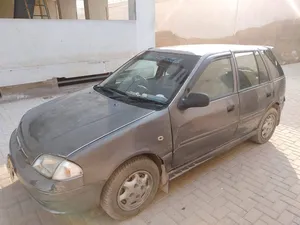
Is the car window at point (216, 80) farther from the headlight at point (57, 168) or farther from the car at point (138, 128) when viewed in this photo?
the headlight at point (57, 168)

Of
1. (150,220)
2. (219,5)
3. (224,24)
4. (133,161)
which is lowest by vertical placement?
(150,220)

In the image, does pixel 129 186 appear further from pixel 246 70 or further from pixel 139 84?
pixel 246 70

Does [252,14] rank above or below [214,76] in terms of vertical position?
above

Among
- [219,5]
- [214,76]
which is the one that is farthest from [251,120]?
[219,5]

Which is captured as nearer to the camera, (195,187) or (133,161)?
(133,161)

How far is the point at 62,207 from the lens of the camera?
183cm

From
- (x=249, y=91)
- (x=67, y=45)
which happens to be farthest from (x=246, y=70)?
(x=67, y=45)

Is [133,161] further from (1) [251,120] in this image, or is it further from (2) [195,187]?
(1) [251,120]

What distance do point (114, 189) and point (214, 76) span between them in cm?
168

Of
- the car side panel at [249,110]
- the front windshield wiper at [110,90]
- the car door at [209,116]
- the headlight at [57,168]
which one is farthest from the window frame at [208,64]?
the headlight at [57,168]

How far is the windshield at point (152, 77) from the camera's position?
2.45m

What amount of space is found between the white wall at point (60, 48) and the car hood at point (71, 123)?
341 centimetres

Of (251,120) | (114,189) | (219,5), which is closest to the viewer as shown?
(114,189)

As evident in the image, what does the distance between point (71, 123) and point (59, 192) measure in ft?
2.07
